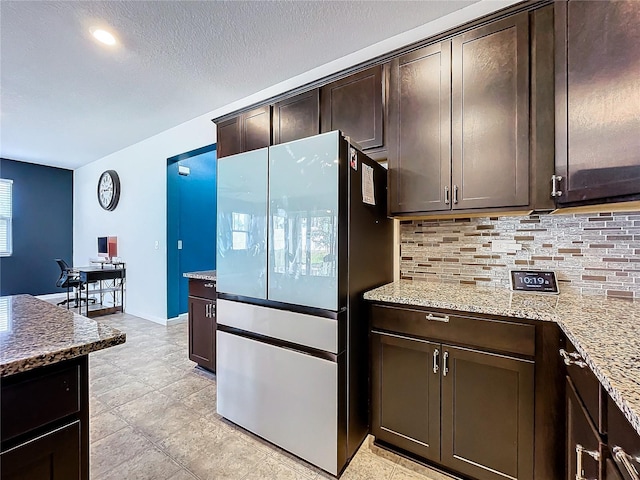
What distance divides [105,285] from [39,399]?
5.60m

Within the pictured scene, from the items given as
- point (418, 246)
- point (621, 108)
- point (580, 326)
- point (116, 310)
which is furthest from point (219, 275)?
point (116, 310)

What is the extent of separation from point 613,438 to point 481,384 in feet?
2.16

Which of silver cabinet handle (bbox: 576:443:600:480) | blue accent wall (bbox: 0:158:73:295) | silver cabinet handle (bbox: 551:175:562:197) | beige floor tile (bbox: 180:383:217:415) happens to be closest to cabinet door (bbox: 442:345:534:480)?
silver cabinet handle (bbox: 576:443:600:480)

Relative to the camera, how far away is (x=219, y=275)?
1.96 metres

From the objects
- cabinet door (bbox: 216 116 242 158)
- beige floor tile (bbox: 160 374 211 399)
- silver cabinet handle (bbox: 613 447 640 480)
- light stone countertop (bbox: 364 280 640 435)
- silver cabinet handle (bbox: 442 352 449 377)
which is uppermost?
cabinet door (bbox: 216 116 242 158)

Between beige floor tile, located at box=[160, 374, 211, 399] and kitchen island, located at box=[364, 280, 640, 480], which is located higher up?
kitchen island, located at box=[364, 280, 640, 480]

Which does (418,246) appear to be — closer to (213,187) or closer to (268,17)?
(268,17)

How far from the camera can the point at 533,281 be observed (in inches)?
68.2

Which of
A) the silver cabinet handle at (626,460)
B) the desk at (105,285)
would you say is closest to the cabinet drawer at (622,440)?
the silver cabinet handle at (626,460)

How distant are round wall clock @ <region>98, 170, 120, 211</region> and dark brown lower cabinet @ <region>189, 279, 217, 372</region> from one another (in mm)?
3325

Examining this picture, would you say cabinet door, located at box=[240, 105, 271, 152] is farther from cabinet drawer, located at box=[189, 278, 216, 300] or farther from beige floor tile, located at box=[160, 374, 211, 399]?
beige floor tile, located at box=[160, 374, 211, 399]

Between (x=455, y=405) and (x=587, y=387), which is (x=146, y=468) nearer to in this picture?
(x=455, y=405)

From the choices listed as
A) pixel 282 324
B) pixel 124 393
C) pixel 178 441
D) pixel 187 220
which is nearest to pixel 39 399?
pixel 282 324

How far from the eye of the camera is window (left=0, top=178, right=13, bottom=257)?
5191 millimetres
